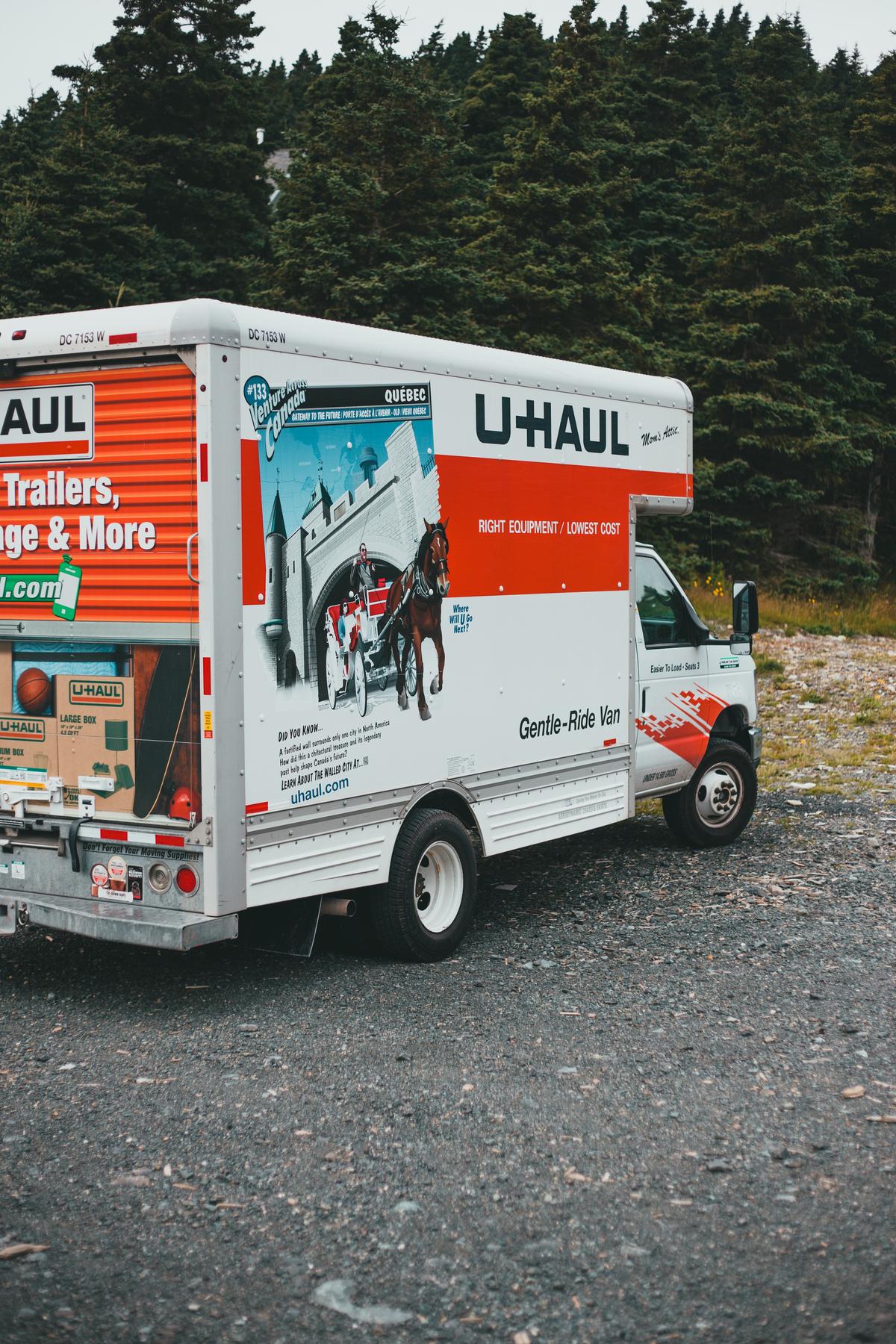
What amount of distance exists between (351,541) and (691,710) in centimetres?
383

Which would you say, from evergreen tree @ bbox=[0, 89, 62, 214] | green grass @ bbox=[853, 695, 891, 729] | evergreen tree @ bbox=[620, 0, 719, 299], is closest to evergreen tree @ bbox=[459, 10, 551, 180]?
evergreen tree @ bbox=[620, 0, 719, 299]

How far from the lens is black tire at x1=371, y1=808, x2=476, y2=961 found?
691cm

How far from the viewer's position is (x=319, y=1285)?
154 inches

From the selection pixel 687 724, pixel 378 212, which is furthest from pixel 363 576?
pixel 378 212

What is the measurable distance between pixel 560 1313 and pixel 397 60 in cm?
2427

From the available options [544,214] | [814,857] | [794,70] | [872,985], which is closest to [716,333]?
[544,214]

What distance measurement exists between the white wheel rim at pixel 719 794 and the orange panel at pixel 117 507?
513cm

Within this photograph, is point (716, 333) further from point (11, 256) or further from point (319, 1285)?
point (319, 1285)

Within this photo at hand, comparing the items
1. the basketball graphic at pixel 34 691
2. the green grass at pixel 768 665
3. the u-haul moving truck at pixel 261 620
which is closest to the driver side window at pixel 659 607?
the u-haul moving truck at pixel 261 620

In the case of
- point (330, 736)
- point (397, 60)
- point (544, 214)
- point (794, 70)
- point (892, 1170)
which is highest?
point (794, 70)

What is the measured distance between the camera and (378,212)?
23188mm

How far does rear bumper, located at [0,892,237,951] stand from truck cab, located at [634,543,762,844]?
3811mm

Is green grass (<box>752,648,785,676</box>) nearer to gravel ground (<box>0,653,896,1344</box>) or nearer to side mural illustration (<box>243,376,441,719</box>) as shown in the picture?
gravel ground (<box>0,653,896,1344</box>)

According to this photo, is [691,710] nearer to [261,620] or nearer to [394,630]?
[394,630]
